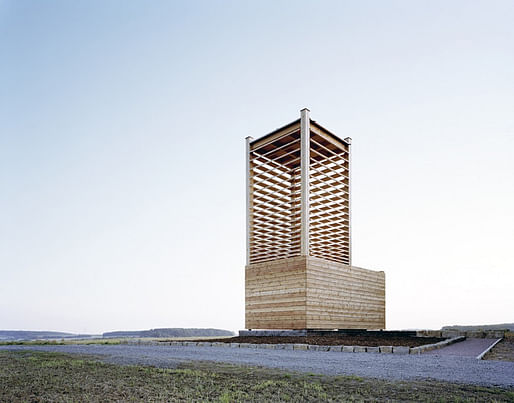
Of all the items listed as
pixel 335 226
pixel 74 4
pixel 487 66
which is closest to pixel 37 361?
pixel 74 4

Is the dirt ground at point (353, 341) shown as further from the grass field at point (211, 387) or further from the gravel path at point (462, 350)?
the grass field at point (211, 387)

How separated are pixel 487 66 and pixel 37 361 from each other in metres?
14.6

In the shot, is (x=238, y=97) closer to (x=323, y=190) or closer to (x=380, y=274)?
(x=323, y=190)

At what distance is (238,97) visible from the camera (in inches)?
631

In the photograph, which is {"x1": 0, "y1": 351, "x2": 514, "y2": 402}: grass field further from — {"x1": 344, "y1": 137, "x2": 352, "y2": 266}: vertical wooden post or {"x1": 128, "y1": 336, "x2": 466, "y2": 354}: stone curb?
{"x1": 344, "y1": 137, "x2": 352, "y2": 266}: vertical wooden post

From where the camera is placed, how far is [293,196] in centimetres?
1723

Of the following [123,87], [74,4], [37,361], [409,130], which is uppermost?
[74,4]

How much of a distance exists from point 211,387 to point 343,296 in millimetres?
12643

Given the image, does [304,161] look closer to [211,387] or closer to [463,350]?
[463,350]

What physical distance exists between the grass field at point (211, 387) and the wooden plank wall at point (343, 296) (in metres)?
9.57

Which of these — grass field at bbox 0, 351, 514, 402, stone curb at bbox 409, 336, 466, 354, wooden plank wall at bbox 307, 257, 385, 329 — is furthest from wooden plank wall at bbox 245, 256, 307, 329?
grass field at bbox 0, 351, 514, 402

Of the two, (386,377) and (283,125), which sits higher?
(283,125)

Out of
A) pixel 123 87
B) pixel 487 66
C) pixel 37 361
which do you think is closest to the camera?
pixel 37 361


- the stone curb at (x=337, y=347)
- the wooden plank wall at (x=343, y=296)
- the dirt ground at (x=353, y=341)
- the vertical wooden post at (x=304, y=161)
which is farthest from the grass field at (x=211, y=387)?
the vertical wooden post at (x=304, y=161)
